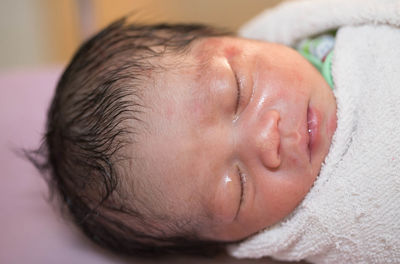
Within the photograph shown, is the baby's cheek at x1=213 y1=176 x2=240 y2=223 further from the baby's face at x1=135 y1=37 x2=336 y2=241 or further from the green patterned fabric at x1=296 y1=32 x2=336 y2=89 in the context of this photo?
the green patterned fabric at x1=296 y1=32 x2=336 y2=89

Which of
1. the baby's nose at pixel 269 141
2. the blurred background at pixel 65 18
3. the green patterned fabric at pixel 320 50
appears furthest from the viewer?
the blurred background at pixel 65 18

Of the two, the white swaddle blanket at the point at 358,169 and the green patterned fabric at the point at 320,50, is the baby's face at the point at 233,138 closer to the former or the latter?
the white swaddle blanket at the point at 358,169

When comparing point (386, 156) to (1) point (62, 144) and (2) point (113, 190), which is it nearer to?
(2) point (113, 190)

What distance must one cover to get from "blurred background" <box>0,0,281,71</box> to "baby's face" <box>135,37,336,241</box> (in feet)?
3.72

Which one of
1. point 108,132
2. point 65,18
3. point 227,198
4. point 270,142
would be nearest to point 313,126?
point 270,142

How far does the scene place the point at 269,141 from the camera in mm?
820

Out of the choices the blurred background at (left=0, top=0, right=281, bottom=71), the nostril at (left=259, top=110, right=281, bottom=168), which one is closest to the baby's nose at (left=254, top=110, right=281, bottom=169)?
the nostril at (left=259, top=110, right=281, bottom=168)

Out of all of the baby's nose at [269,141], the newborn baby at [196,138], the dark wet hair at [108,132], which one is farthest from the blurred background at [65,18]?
the baby's nose at [269,141]

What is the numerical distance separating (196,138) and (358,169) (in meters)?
0.33

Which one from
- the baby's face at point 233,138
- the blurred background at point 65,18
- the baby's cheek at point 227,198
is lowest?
the blurred background at point 65,18

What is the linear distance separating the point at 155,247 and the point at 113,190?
18 cm

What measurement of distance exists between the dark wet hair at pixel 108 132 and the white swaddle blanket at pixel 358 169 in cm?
19

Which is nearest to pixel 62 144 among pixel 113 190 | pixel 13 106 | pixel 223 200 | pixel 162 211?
pixel 113 190

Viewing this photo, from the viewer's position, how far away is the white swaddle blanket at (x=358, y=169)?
822 mm
